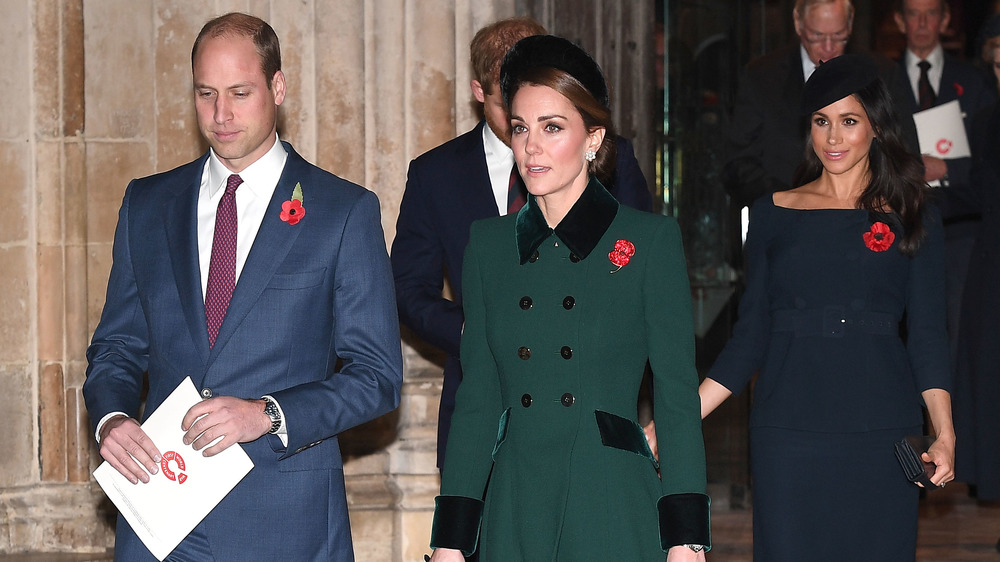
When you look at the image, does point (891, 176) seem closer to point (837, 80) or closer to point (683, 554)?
point (837, 80)

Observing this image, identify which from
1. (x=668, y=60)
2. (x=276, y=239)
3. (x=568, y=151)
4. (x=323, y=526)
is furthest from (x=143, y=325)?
(x=668, y=60)

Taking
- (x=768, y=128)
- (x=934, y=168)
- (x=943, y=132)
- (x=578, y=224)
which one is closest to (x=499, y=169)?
(x=578, y=224)

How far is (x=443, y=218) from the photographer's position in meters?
4.36

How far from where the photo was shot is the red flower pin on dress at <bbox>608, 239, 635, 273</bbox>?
2990 mm

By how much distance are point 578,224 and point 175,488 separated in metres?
1.04

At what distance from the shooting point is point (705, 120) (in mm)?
9109

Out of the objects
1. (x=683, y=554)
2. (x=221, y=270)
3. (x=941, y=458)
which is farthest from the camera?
(x=941, y=458)

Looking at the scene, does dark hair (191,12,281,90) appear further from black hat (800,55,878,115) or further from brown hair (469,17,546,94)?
black hat (800,55,878,115)

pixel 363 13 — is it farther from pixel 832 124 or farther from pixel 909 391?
pixel 909 391

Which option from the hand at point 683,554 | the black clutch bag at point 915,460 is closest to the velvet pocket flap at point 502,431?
the hand at point 683,554

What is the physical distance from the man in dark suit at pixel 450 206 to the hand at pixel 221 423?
124cm

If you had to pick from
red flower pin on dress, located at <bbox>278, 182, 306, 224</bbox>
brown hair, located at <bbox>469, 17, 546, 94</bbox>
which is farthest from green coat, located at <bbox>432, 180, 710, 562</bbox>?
brown hair, located at <bbox>469, 17, 546, 94</bbox>

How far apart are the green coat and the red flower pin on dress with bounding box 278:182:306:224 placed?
48 cm

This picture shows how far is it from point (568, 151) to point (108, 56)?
11.0 ft
